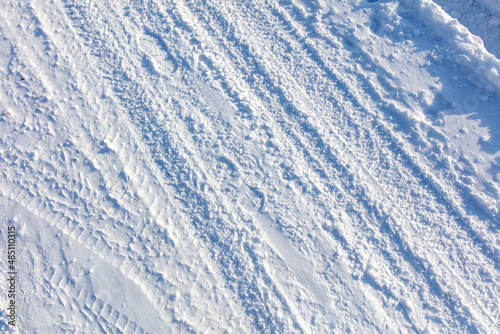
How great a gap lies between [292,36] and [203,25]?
57cm

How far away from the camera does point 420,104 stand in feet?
6.05

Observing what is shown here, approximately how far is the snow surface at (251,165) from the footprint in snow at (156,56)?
0.01 meters

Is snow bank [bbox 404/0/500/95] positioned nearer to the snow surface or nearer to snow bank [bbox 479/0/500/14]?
the snow surface

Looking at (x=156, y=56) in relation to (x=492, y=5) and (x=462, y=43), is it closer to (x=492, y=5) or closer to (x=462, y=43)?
(x=462, y=43)

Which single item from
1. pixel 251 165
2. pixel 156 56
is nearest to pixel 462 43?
pixel 251 165

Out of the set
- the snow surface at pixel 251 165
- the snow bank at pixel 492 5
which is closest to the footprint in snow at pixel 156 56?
the snow surface at pixel 251 165

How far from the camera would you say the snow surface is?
5.07 feet

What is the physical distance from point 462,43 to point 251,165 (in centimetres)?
145

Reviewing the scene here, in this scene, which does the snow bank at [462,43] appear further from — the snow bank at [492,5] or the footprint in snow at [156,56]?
the footprint in snow at [156,56]

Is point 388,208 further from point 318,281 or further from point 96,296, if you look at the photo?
point 96,296

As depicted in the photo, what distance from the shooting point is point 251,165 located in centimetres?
174

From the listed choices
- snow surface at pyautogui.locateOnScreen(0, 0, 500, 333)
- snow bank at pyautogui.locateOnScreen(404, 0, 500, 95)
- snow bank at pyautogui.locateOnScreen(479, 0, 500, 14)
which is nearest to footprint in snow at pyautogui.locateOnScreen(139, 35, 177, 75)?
snow surface at pyautogui.locateOnScreen(0, 0, 500, 333)

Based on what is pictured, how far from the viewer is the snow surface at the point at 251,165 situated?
1.55m

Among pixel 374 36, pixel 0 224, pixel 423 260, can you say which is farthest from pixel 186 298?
pixel 374 36
